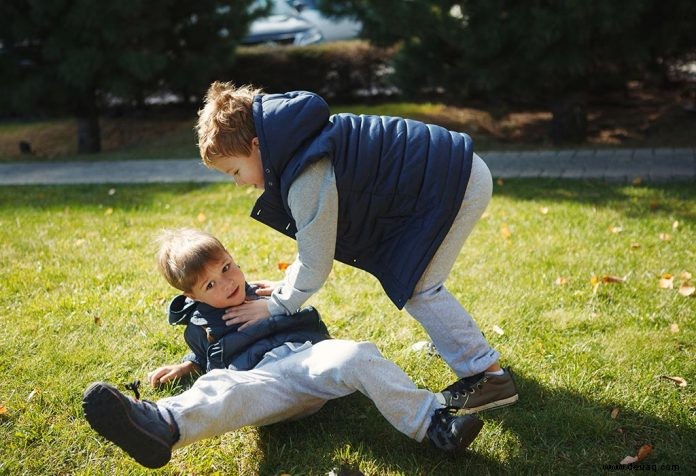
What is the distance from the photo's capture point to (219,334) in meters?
2.64

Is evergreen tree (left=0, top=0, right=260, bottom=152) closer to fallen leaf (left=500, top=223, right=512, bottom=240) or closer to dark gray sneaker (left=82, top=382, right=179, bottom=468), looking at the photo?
fallen leaf (left=500, top=223, right=512, bottom=240)

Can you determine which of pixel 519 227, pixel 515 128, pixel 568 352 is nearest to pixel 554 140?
pixel 515 128

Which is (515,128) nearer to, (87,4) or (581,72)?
(581,72)

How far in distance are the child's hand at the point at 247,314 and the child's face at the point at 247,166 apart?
0.48 meters

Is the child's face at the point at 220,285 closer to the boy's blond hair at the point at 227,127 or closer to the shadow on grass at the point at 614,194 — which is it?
the boy's blond hair at the point at 227,127

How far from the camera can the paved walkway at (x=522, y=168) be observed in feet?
20.7

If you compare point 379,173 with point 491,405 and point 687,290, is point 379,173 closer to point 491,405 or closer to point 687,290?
point 491,405

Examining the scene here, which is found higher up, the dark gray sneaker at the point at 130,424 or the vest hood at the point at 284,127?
the vest hood at the point at 284,127

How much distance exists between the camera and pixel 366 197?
2.46 metres

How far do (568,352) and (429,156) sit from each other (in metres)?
1.20

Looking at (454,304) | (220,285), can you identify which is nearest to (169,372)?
(220,285)

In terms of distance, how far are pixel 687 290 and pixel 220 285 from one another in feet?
8.07

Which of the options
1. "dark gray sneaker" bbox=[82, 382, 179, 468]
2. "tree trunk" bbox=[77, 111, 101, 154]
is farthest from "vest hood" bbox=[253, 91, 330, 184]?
"tree trunk" bbox=[77, 111, 101, 154]

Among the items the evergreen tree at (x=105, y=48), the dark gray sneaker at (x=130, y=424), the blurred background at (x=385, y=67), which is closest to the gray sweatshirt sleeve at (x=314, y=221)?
the dark gray sneaker at (x=130, y=424)
